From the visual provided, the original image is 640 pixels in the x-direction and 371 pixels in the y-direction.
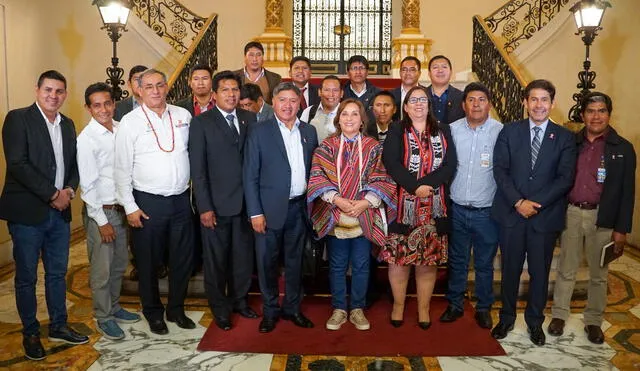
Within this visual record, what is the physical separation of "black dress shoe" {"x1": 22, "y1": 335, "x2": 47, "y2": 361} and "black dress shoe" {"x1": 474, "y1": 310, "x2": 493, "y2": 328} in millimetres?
2958

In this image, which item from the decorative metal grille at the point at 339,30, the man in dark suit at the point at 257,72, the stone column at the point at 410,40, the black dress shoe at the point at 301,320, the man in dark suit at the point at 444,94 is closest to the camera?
the black dress shoe at the point at 301,320

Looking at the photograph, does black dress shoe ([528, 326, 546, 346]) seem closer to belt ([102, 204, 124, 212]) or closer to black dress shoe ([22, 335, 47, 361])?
belt ([102, 204, 124, 212])

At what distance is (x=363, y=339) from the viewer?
154 inches

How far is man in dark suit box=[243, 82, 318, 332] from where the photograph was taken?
391 centimetres

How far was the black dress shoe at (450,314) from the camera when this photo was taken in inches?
167

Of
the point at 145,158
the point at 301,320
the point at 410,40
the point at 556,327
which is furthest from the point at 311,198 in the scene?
the point at 410,40

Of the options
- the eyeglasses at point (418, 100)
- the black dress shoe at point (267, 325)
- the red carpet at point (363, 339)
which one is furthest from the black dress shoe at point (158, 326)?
the eyeglasses at point (418, 100)

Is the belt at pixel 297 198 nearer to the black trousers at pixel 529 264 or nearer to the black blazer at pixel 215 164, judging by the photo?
the black blazer at pixel 215 164

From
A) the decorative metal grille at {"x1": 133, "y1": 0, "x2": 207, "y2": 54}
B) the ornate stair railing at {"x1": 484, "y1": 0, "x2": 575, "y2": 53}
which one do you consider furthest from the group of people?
the ornate stair railing at {"x1": 484, "y1": 0, "x2": 575, "y2": 53}

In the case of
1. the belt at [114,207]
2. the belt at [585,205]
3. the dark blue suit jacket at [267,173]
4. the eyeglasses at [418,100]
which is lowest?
the belt at [114,207]

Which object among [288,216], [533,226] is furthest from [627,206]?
[288,216]

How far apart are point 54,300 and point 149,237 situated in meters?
0.74

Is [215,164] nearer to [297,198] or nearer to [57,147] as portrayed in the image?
[297,198]

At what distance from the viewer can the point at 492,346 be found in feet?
12.6
